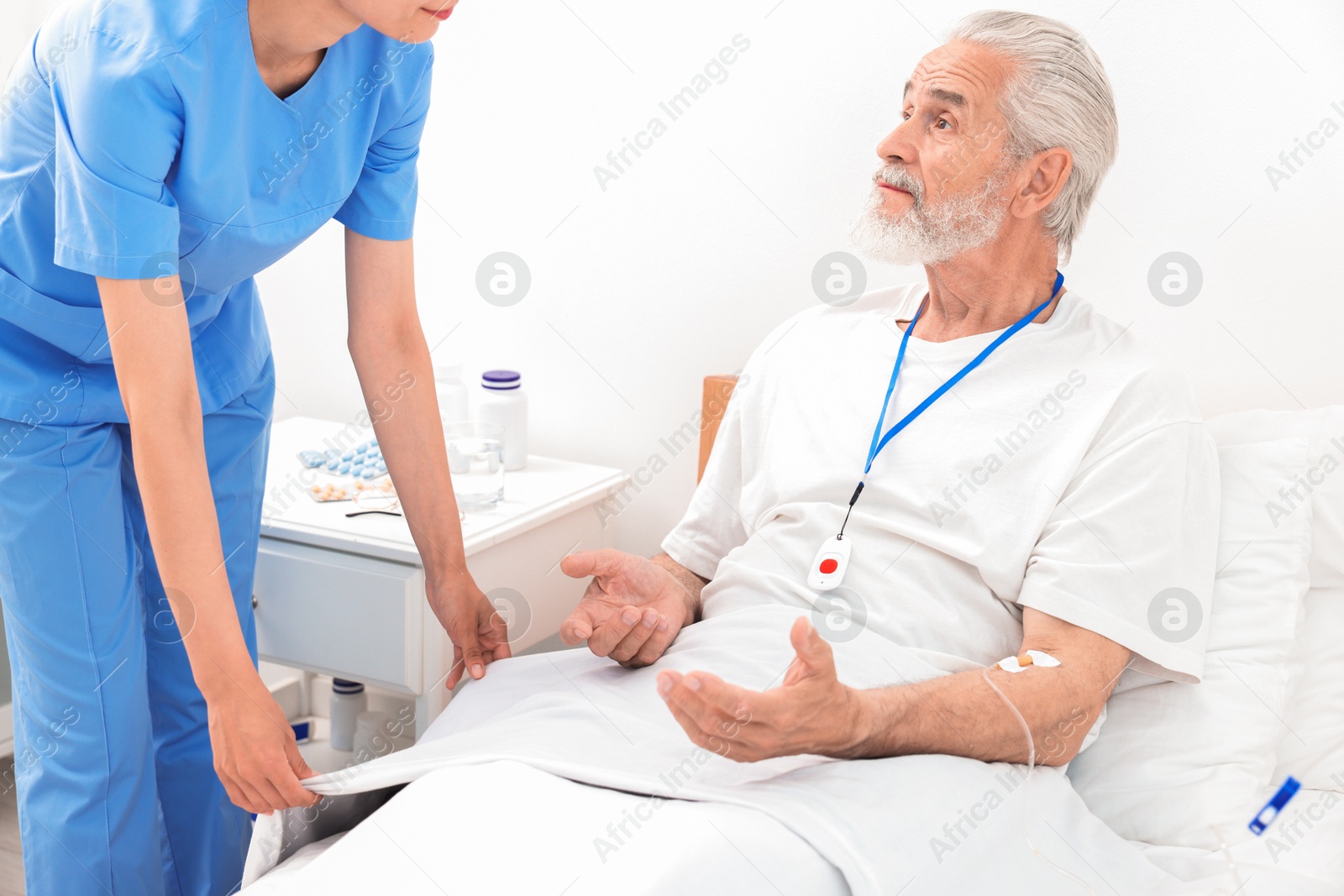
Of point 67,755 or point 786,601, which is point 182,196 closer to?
point 67,755

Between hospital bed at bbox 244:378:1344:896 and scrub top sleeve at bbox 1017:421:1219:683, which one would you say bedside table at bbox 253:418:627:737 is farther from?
scrub top sleeve at bbox 1017:421:1219:683

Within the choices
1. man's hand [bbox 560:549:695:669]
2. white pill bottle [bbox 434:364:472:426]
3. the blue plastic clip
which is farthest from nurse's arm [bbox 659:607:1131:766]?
white pill bottle [bbox 434:364:472:426]

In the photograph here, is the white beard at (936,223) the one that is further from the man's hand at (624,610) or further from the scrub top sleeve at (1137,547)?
the man's hand at (624,610)

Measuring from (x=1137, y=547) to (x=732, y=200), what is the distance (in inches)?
34.9

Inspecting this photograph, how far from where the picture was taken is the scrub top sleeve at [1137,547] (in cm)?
113

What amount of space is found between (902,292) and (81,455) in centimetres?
101

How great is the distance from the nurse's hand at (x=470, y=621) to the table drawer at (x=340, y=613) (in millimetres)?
140

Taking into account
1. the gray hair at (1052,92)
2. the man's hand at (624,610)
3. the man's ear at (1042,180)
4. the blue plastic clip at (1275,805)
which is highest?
the gray hair at (1052,92)

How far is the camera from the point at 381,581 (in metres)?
1.52

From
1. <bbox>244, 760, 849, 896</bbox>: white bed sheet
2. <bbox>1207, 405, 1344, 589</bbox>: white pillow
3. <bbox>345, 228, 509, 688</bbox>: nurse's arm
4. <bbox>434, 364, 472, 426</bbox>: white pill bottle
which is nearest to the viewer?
<bbox>244, 760, 849, 896</bbox>: white bed sheet

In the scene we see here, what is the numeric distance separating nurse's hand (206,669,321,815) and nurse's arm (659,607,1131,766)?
0.36m

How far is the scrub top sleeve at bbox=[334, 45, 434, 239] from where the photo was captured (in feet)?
4.17

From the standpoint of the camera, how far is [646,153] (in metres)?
1.83

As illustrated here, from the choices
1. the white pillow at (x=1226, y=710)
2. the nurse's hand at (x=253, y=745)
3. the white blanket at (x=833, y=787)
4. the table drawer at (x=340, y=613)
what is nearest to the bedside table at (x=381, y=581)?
the table drawer at (x=340, y=613)
